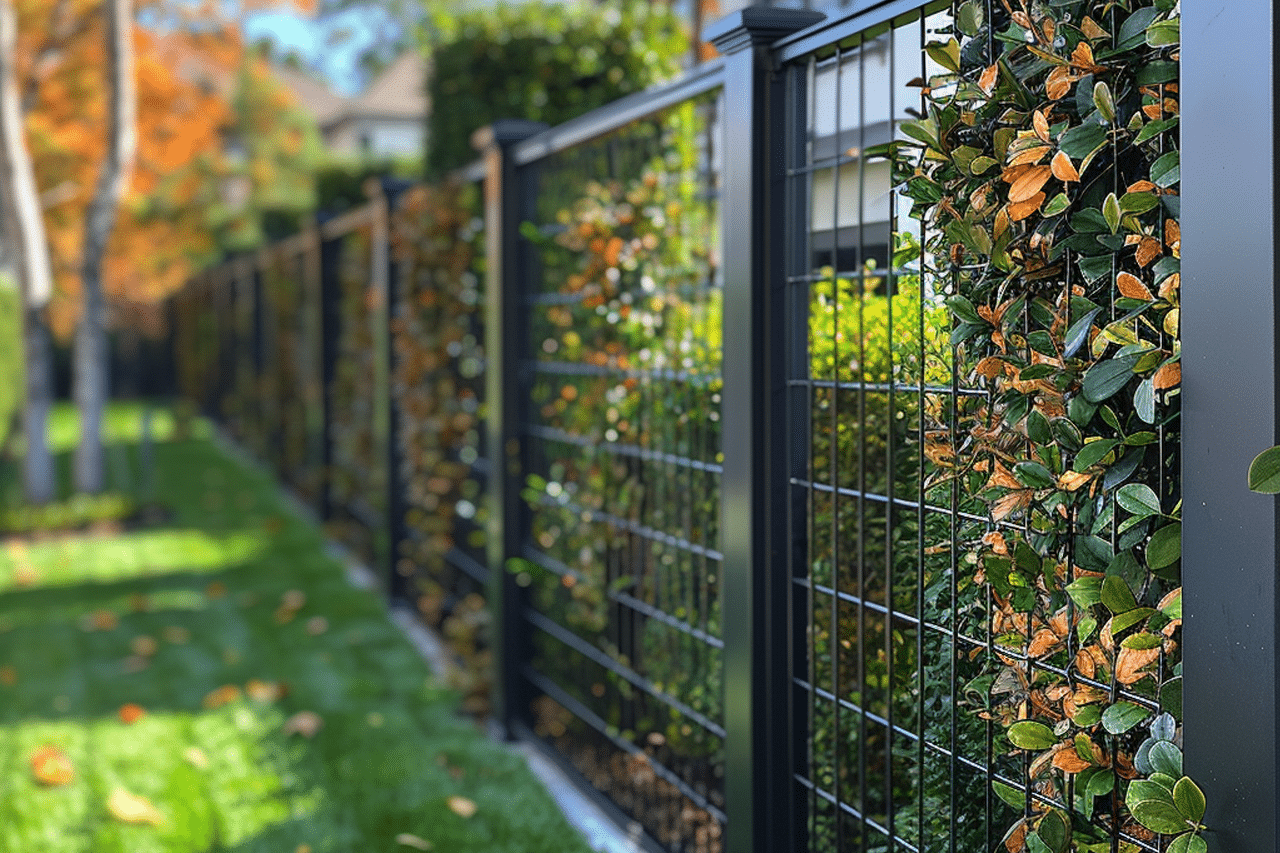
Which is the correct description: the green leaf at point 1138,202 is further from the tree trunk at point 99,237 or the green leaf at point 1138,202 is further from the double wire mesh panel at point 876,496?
the tree trunk at point 99,237

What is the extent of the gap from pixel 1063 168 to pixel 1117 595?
577 millimetres

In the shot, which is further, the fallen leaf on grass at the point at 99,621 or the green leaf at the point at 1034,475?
the fallen leaf on grass at the point at 99,621

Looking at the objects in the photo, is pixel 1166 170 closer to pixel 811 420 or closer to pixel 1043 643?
pixel 1043 643

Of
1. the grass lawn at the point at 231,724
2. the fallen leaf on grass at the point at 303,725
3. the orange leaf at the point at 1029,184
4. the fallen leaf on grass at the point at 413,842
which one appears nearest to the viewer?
the orange leaf at the point at 1029,184

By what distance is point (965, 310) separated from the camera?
2.02 metres

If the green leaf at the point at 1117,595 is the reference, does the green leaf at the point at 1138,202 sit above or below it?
above

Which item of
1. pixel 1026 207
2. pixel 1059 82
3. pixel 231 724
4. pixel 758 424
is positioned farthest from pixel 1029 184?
pixel 231 724

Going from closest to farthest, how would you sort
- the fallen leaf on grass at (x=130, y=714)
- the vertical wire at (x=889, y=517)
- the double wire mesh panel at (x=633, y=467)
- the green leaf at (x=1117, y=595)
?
the green leaf at (x=1117, y=595) → the vertical wire at (x=889, y=517) → the double wire mesh panel at (x=633, y=467) → the fallen leaf on grass at (x=130, y=714)

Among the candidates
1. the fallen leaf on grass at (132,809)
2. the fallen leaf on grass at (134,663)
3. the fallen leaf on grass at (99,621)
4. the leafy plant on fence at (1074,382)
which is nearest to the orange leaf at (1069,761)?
the leafy plant on fence at (1074,382)

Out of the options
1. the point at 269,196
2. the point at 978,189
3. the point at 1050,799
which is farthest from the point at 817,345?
the point at 269,196

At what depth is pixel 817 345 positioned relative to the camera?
2.69m

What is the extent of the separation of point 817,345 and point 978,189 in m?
0.73

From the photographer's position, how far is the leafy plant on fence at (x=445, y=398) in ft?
17.6

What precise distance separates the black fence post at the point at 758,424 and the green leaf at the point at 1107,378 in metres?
1.05
